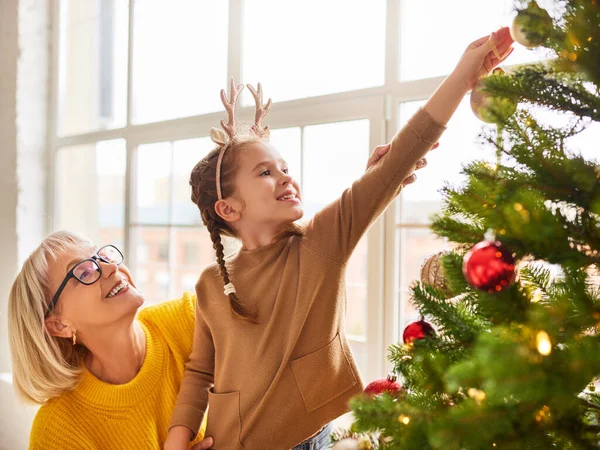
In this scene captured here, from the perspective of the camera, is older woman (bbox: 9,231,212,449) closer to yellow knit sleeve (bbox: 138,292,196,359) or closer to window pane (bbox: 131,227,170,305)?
yellow knit sleeve (bbox: 138,292,196,359)

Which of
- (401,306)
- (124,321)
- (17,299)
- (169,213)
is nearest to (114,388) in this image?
(124,321)

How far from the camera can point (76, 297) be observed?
1.53 m

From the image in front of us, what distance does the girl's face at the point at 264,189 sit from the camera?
1.20 m

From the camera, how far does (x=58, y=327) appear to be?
1.56m

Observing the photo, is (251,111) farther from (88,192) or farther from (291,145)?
(88,192)

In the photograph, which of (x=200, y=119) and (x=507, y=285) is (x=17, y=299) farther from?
(x=507, y=285)

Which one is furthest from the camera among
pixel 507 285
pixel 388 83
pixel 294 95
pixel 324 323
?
pixel 294 95

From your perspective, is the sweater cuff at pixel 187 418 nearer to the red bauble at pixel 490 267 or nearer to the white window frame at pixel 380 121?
the white window frame at pixel 380 121

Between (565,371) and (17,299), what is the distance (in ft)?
4.86

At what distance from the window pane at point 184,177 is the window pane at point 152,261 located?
132mm

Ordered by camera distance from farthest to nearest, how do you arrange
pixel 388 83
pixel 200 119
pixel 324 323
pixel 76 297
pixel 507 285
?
1. pixel 200 119
2. pixel 388 83
3. pixel 76 297
4. pixel 324 323
5. pixel 507 285

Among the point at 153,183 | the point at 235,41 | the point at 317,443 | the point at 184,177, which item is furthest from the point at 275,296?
the point at 153,183

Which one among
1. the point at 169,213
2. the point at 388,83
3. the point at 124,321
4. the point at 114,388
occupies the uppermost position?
the point at 388,83

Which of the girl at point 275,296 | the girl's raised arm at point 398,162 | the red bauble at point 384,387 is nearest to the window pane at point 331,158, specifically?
the girl at point 275,296
